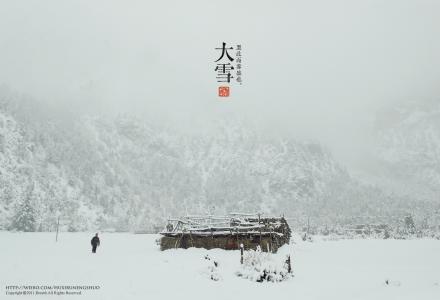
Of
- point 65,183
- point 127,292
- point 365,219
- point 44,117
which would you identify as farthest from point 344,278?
point 44,117

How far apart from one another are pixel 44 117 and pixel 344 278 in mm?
183455

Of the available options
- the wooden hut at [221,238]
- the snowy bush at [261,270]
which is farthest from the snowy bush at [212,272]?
the wooden hut at [221,238]

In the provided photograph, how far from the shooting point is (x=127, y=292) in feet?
45.1

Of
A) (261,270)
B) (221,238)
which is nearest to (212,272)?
(261,270)

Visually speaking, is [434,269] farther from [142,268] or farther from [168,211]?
[168,211]

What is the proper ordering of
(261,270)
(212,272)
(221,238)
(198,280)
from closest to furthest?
(198,280) < (212,272) < (261,270) < (221,238)

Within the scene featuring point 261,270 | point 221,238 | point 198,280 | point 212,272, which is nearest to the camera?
point 198,280

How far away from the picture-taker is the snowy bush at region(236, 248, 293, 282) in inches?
686

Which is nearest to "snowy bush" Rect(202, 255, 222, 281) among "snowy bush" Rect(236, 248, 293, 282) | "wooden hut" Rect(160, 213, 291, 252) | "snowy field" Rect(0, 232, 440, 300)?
"snowy field" Rect(0, 232, 440, 300)

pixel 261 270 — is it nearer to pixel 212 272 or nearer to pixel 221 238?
pixel 212 272

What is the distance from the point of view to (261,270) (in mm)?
17656

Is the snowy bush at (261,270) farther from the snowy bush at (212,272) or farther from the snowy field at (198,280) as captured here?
the snowy bush at (212,272)

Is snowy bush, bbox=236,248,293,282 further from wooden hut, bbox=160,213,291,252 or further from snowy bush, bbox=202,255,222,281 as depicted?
wooden hut, bbox=160,213,291,252

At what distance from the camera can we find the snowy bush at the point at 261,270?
1742 centimetres
